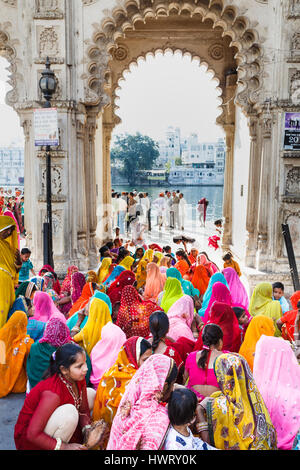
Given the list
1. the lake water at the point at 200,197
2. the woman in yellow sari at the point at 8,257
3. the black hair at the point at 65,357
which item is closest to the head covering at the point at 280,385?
the black hair at the point at 65,357

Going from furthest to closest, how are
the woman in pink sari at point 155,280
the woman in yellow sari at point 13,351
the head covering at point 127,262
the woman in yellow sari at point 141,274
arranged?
the head covering at point 127,262, the woman in yellow sari at point 141,274, the woman in pink sari at point 155,280, the woman in yellow sari at point 13,351

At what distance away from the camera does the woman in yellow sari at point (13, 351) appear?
13.1ft

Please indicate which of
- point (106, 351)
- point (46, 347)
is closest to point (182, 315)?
point (106, 351)

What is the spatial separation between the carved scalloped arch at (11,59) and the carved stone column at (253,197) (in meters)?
4.76

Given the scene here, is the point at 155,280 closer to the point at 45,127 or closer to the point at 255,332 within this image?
the point at 255,332

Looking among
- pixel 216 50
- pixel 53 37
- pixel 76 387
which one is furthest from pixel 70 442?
pixel 216 50

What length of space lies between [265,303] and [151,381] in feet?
10.3

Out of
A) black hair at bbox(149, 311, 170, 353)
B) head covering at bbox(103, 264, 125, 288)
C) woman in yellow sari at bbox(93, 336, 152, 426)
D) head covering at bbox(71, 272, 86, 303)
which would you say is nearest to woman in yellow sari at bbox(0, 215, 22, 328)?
head covering at bbox(71, 272, 86, 303)

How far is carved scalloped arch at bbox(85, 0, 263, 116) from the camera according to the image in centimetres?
841

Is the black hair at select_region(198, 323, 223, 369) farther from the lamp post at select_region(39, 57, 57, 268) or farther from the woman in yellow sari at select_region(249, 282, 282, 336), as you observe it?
the lamp post at select_region(39, 57, 57, 268)

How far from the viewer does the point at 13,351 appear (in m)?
4.05

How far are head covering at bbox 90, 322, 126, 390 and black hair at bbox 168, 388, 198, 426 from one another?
1526 mm

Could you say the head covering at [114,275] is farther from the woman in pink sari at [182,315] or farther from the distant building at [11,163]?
the distant building at [11,163]

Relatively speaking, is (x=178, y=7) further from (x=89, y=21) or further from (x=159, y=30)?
(x=159, y=30)
